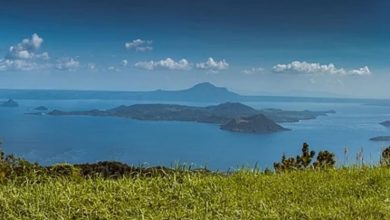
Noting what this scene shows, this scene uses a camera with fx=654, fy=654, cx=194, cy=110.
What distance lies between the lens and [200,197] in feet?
22.9

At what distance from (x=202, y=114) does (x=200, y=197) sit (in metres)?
68.1

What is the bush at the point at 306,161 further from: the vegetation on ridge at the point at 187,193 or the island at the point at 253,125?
the island at the point at 253,125

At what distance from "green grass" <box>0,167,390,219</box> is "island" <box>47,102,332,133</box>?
2253 inches

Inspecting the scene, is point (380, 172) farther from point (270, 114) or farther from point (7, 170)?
point (270, 114)

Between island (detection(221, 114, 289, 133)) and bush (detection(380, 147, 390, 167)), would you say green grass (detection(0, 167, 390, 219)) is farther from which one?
island (detection(221, 114, 289, 133))

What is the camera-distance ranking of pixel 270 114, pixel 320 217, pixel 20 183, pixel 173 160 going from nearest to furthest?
pixel 320 217, pixel 20 183, pixel 173 160, pixel 270 114

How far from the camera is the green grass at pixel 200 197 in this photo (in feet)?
20.7

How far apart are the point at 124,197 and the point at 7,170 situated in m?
1.97

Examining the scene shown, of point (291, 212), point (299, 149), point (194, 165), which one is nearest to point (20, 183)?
point (194, 165)

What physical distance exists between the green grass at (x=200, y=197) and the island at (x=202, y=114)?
5722 cm

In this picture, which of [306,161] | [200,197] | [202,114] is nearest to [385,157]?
[306,161]

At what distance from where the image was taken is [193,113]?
73.8m

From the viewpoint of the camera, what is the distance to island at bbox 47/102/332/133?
230 feet

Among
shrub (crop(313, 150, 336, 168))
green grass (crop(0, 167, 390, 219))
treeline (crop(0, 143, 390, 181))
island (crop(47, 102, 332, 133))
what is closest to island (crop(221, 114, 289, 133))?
island (crop(47, 102, 332, 133))
